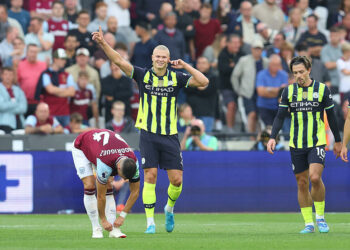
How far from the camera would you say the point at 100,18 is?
21047 millimetres

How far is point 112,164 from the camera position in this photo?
35.1ft

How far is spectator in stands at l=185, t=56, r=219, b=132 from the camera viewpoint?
19.6 meters

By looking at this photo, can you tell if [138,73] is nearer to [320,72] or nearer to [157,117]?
[157,117]

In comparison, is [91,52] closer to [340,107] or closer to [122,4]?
[122,4]

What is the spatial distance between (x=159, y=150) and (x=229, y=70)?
27.9 feet

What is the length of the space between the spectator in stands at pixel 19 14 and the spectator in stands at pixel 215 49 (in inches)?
169

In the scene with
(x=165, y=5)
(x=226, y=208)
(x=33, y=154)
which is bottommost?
(x=226, y=208)

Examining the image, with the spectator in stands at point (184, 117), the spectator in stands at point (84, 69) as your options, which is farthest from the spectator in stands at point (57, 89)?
the spectator in stands at point (184, 117)

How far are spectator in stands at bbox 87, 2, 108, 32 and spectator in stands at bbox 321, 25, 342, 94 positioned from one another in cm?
522

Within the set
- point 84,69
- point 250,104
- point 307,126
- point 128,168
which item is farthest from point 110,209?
point 250,104

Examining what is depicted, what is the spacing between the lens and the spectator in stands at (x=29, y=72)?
1872 cm

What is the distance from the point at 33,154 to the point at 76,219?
6.80ft

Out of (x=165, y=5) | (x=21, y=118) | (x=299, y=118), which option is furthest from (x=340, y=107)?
(x=299, y=118)

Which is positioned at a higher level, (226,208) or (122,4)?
(122,4)
